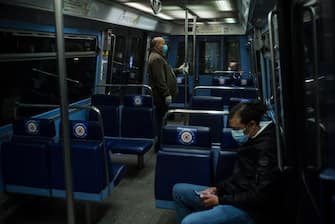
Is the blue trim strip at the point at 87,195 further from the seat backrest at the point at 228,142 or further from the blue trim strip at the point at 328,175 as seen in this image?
the blue trim strip at the point at 328,175

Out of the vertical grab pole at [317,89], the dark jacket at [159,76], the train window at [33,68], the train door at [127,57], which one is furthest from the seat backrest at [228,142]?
the train door at [127,57]

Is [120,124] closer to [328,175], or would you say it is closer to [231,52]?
[328,175]

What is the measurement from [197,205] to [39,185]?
4.67 feet

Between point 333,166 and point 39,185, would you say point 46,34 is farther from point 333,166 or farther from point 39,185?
point 333,166

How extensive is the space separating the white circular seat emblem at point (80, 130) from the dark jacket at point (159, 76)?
1928 millimetres

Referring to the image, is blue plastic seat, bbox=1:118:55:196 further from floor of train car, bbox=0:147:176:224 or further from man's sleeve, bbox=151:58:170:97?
man's sleeve, bbox=151:58:170:97

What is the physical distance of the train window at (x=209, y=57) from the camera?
11.3 meters

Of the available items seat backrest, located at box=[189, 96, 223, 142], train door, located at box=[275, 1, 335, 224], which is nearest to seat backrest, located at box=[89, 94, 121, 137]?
seat backrest, located at box=[189, 96, 223, 142]

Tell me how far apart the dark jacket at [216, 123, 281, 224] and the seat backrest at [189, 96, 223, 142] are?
2.40 meters

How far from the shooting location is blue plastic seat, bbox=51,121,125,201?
300 centimetres

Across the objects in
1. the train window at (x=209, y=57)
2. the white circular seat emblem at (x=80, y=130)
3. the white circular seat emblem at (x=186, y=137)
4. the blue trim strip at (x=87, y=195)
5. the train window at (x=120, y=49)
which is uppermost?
the train window at (x=209, y=57)

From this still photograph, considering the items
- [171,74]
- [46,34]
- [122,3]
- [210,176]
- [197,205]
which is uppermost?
[122,3]

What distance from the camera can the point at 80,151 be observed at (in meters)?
2.99

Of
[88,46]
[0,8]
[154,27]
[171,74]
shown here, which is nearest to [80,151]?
[0,8]
